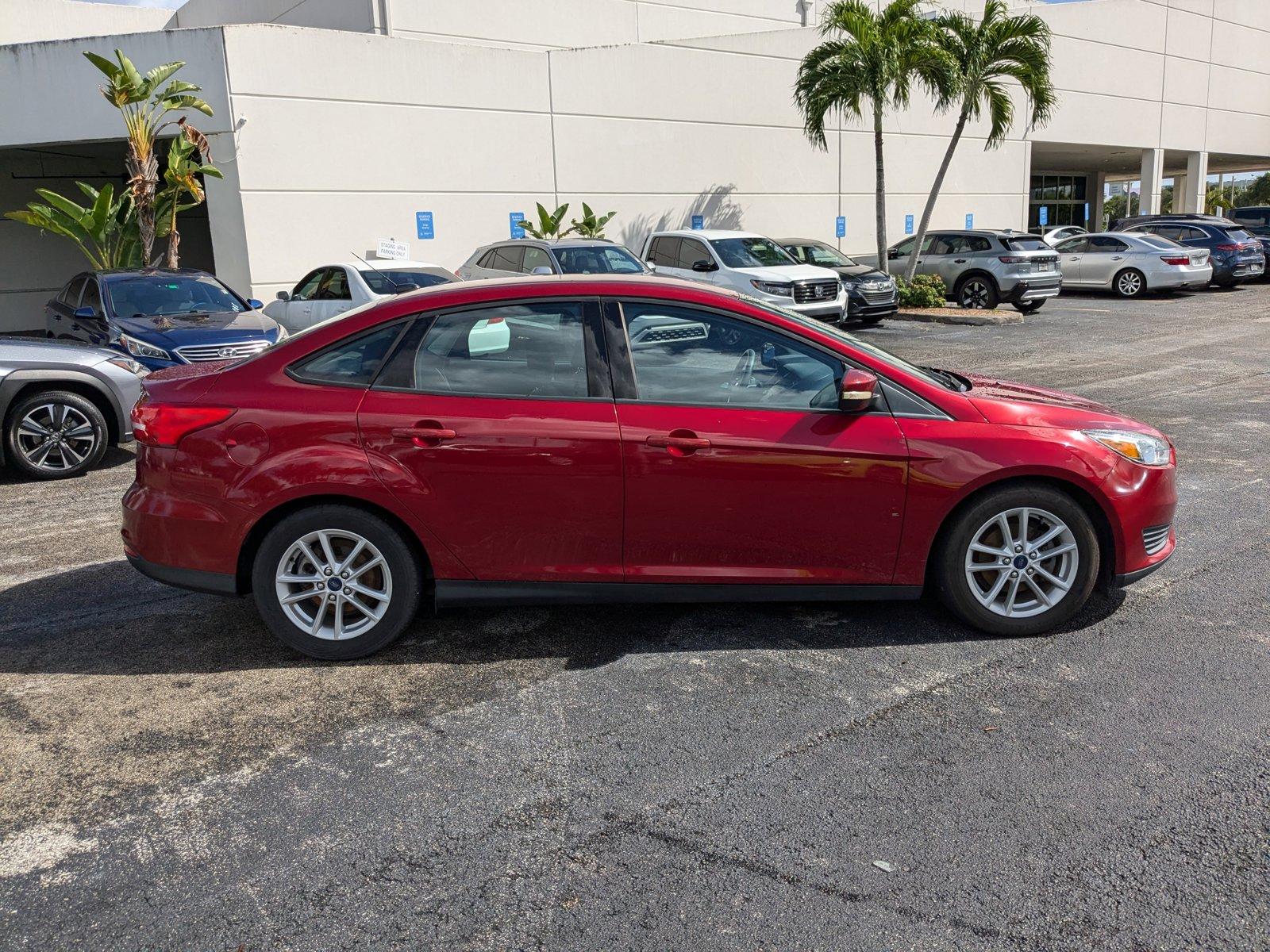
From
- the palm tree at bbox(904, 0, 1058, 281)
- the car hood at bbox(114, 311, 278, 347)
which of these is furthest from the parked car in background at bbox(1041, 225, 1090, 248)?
the car hood at bbox(114, 311, 278, 347)

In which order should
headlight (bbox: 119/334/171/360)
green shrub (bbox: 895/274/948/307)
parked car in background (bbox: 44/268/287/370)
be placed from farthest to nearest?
1. green shrub (bbox: 895/274/948/307)
2. parked car in background (bbox: 44/268/287/370)
3. headlight (bbox: 119/334/171/360)

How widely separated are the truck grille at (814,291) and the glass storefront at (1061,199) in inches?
1139

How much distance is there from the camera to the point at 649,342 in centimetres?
464

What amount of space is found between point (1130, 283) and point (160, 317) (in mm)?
21793

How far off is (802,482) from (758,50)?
21861 mm

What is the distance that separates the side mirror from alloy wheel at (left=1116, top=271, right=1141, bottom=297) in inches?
912

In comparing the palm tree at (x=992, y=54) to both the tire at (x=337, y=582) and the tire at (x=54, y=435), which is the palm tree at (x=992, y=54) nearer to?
the tire at (x=54, y=435)

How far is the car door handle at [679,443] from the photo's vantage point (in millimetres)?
Result: 4449

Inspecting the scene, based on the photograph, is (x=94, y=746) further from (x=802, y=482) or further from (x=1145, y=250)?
(x=1145, y=250)

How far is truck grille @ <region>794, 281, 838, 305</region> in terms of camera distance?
56.4 ft

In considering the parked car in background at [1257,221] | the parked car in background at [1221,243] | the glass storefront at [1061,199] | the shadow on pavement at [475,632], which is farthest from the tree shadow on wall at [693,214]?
the glass storefront at [1061,199]

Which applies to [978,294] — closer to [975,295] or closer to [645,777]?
[975,295]

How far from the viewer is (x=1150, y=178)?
35.5m

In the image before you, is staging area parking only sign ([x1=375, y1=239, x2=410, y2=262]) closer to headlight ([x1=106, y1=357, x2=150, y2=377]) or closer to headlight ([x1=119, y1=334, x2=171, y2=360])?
headlight ([x1=119, y1=334, x2=171, y2=360])
